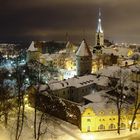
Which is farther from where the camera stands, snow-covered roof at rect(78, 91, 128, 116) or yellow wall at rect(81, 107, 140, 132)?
snow-covered roof at rect(78, 91, 128, 116)

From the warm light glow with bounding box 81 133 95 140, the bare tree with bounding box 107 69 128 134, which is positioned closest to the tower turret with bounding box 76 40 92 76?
the bare tree with bounding box 107 69 128 134

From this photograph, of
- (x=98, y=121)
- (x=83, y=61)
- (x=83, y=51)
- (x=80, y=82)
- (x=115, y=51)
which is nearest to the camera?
(x=98, y=121)

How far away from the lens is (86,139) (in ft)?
137

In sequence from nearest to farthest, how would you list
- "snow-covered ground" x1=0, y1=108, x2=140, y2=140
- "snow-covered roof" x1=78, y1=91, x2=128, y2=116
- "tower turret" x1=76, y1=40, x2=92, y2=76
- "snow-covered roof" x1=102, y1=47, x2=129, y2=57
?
"snow-covered ground" x1=0, y1=108, x2=140, y2=140, "snow-covered roof" x1=78, y1=91, x2=128, y2=116, "tower turret" x1=76, y1=40, x2=92, y2=76, "snow-covered roof" x1=102, y1=47, x2=129, y2=57

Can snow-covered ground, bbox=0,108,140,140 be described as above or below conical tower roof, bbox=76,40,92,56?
below

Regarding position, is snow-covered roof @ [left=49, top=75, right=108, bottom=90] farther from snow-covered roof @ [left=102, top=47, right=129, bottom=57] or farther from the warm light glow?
snow-covered roof @ [left=102, top=47, right=129, bottom=57]

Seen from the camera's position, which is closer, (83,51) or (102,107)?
(102,107)

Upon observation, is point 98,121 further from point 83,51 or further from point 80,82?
point 83,51

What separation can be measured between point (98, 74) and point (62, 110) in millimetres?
14836

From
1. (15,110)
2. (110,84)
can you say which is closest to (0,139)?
(15,110)

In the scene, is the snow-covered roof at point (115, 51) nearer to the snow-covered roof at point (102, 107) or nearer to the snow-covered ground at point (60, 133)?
the snow-covered roof at point (102, 107)

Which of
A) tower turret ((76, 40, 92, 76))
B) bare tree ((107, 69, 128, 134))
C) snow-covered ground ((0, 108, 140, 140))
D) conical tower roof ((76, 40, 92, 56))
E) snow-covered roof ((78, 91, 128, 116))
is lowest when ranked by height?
snow-covered ground ((0, 108, 140, 140))

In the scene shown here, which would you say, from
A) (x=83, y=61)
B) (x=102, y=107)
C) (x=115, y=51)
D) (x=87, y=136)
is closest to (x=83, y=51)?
(x=83, y=61)

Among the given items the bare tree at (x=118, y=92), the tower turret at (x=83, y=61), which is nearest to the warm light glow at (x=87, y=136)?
the bare tree at (x=118, y=92)
